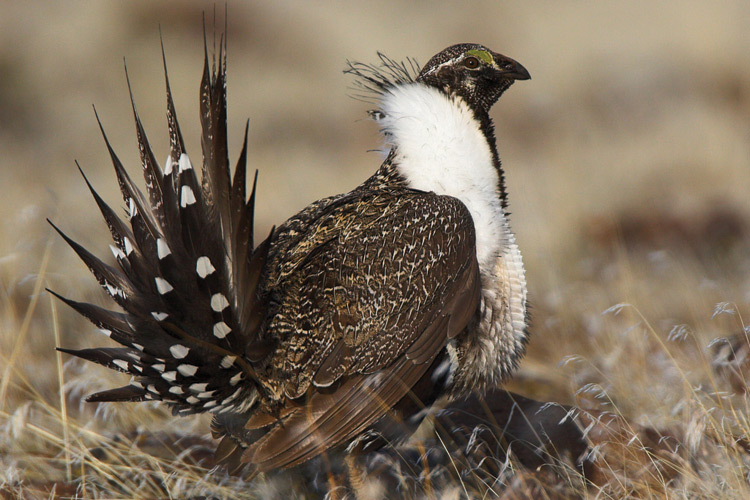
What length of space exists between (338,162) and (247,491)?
6.67 meters

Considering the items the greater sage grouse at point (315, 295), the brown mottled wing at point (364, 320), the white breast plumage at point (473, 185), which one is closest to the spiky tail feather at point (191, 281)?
the greater sage grouse at point (315, 295)

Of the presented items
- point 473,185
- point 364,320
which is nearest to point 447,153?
point 473,185

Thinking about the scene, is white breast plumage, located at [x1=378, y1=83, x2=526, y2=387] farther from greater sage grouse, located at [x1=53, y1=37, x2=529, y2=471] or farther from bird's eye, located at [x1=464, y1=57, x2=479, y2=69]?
bird's eye, located at [x1=464, y1=57, x2=479, y2=69]

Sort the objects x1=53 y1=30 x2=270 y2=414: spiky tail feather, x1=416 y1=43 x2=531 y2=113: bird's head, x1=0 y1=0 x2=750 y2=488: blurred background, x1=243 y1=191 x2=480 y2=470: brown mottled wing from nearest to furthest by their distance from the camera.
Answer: x1=53 y1=30 x2=270 y2=414: spiky tail feather → x1=243 y1=191 x2=480 y2=470: brown mottled wing → x1=416 y1=43 x2=531 y2=113: bird's head → x1=0 y1=0 x2=750 y2=488: blurred background

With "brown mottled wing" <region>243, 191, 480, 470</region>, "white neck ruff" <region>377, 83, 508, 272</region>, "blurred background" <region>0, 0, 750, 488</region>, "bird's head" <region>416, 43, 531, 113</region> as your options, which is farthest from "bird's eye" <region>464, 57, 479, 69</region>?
"brown mottled wing" <region>243, 191, 480, 470</region>

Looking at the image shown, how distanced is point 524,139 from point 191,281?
7.91 m

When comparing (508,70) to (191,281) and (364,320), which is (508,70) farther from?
(191,281)

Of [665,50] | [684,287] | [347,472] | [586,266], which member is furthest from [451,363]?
[665,50]

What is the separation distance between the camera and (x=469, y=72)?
123 inches

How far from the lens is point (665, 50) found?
11391 millimetres

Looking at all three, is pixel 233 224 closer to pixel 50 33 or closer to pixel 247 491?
pixel 247 491

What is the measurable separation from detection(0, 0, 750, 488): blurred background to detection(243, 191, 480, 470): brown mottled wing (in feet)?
1.96

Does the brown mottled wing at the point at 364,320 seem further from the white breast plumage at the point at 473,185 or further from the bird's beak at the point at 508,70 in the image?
the bird's beak at the point at 508,70

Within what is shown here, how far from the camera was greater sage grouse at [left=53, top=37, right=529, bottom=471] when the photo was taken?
2387 millimetres
